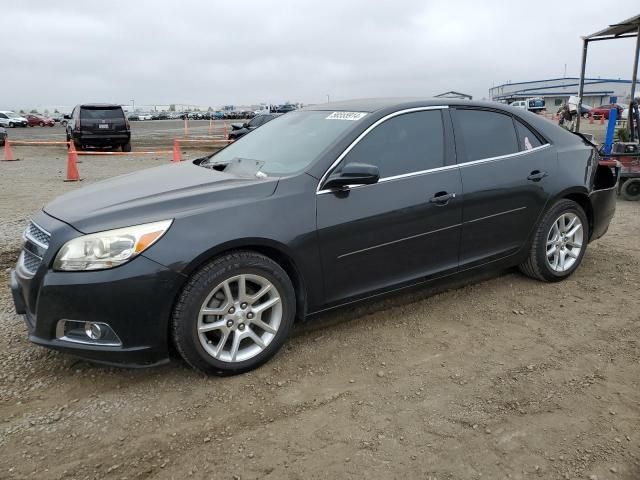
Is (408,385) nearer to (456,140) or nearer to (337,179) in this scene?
(337,179)

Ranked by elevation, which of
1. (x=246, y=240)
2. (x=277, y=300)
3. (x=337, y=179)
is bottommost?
(x=277, y=300)

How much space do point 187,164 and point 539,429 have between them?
309 cm

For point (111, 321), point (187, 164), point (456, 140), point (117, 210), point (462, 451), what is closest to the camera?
point (462, 451)

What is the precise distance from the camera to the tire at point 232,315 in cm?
288

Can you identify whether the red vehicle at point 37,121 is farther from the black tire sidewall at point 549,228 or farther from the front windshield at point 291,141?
the black tire sidewall at point 549,228

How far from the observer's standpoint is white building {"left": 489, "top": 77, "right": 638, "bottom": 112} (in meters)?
78.4

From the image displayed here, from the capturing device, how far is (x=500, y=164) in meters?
4.07

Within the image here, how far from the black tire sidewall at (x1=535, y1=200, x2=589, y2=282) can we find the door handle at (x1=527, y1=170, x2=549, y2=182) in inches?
12.1

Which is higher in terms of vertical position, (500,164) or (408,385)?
(500,164)

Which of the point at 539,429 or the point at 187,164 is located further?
the point at 187,164

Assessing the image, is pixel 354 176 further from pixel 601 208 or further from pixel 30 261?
pixel 601 208

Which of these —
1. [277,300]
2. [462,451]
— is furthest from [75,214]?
[462,451]

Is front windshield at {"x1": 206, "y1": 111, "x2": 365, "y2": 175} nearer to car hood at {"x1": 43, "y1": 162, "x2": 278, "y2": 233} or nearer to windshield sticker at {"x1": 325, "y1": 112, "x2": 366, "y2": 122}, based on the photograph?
windshield sticker at {"x1": 325, "y1": 112, "x2": 366, "y2": 122}

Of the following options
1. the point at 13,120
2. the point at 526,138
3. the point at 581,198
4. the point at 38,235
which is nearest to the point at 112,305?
the point at 38,235
